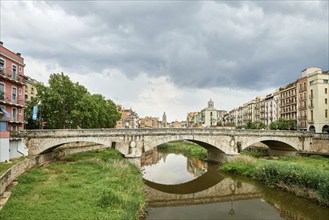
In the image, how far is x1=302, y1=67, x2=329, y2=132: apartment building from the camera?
200ft

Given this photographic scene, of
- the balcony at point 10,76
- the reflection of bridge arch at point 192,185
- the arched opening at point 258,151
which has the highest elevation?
the balcony at point 10,76

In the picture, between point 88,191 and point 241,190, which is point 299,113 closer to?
point 241,190

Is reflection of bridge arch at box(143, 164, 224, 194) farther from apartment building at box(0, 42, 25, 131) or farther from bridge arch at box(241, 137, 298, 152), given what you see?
apartment building at box(0, 42, 25, 131)

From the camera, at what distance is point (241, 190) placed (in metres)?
30.0

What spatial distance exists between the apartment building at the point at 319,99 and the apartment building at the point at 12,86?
60.3 metres

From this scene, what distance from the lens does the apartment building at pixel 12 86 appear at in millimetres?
34750

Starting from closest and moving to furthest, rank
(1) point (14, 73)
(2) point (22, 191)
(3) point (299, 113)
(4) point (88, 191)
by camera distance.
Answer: (2) point (22, 191) < (4) point (88, 191) < (1) point (14, 73) < (3) point (299, 113)

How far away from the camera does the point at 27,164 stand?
27609 millimetres

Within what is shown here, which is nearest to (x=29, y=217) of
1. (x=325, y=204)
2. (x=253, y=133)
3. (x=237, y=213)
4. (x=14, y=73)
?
(x=237, y=213)

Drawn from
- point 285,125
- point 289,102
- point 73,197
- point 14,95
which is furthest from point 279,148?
point 14,95

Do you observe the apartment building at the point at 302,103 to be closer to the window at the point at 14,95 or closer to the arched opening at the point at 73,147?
the arched opening at the point at 73,147

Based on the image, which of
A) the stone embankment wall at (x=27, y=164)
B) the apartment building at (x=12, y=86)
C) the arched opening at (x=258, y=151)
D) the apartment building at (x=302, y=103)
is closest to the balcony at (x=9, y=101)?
the apartment building at (x=12, y=86)

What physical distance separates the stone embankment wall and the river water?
10.6m

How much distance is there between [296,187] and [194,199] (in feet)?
32.5
